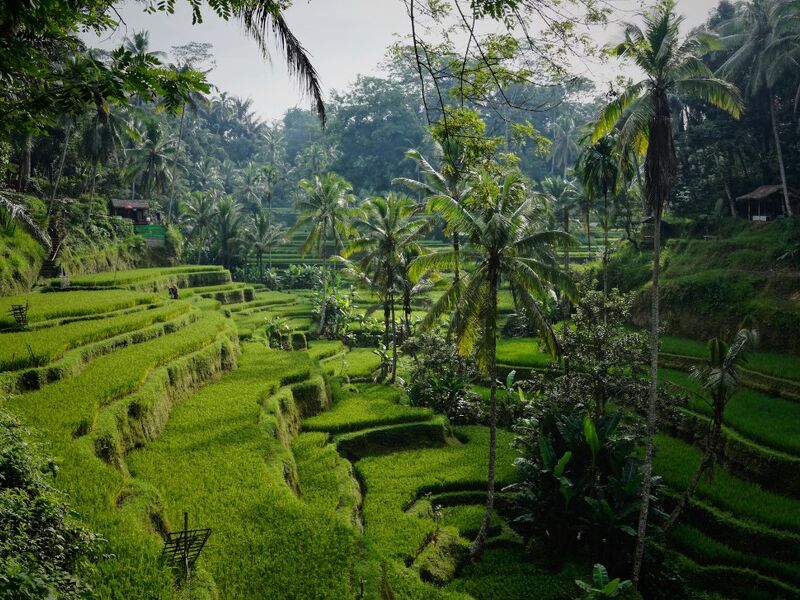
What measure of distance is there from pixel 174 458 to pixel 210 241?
133 ft

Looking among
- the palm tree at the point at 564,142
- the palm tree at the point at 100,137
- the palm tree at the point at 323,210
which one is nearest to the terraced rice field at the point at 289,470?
the palm tree at the point at 323,210

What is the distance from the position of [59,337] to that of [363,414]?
889 centimetres

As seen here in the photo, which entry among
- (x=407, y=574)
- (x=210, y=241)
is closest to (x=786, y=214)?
(x=407, y=574)

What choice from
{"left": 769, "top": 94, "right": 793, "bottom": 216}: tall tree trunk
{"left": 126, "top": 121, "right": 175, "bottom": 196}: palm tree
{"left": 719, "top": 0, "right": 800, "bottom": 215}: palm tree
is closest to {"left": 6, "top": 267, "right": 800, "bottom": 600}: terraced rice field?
{"left": 769, "top": 94, "right": 793, "bottom": 216}: tall tree trunk

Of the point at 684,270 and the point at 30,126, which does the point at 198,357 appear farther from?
the point at 684,270

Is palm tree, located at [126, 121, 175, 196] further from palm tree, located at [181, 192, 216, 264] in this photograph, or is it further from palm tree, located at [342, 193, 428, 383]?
palm tree, located at [342, 193, 428, 383]

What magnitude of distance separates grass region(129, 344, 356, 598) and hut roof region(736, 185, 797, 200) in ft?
90.8

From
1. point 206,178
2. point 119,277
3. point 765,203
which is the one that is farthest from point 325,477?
point 206,178

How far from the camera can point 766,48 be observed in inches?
1095

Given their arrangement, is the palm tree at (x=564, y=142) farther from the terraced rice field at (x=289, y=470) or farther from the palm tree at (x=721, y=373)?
the palm tree at (x=721, y=373)

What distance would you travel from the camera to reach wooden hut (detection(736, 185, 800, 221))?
93.2ft

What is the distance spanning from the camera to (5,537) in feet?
16.5

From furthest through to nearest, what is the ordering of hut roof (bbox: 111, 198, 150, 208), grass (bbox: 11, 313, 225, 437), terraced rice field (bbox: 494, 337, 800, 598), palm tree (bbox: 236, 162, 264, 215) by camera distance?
1. palm tree (bbox: 236, 162, 264, 215)
2. hut roof (bbox: 111, 198, 150, 208)
3. terraced rice field (bbox: 494, 337, 800, 598)
4. grass (bbox: 11, 313, 225, 437)

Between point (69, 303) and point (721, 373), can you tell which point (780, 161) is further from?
point (69, 303)
